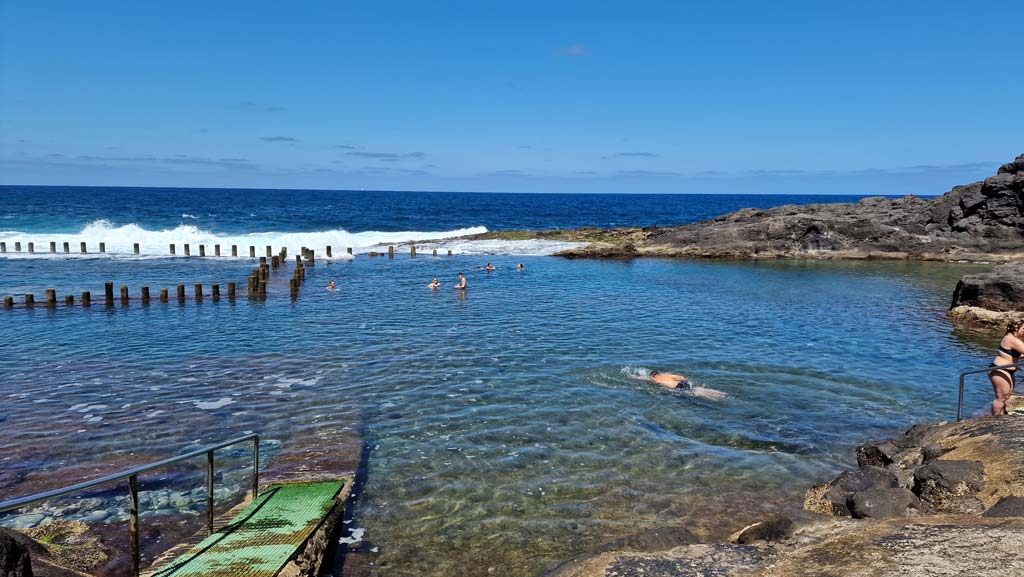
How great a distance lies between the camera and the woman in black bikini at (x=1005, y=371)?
1170cm

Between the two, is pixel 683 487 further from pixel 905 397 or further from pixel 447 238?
pixel 447 238

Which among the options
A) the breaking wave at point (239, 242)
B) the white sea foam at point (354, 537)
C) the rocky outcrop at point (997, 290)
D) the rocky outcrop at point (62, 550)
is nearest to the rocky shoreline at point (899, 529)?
the white sea foam at point (354, 537)

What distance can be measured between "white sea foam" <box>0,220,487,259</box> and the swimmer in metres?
36.7

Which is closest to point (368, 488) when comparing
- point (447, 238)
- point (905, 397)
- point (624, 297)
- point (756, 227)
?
point (905, 397)

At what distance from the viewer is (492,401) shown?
49.6ft

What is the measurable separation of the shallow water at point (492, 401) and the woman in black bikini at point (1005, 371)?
7.70ft

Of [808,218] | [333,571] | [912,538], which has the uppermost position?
[808,218]

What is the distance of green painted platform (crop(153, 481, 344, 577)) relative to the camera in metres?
7.12

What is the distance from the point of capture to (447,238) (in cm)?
6544

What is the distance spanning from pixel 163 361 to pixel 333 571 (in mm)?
12812

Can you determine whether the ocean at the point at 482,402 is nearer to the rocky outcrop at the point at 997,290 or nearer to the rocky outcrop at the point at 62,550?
the rocky outcrop at the point at 62,550

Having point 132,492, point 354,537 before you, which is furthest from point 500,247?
point 132,492

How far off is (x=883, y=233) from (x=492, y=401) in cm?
4590

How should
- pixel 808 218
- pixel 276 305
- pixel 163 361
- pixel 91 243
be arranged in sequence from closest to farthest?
pixel 163 361 < pixel 276 305 < pixel 808 218 < pixel 91 243
